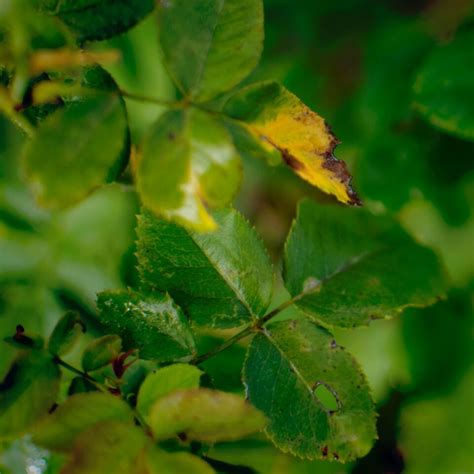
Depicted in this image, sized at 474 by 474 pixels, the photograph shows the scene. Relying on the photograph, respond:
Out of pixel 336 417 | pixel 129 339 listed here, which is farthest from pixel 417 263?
pixel 129 339

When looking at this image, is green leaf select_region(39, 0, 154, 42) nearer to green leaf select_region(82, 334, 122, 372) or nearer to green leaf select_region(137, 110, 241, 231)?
green leaf select_region(137, 110, 241, 231)

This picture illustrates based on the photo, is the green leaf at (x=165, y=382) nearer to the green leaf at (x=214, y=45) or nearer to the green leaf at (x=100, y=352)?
the green leaf at (x=100, y=352)

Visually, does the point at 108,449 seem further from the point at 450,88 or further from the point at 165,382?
the point at 450,88

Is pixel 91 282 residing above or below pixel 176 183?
below

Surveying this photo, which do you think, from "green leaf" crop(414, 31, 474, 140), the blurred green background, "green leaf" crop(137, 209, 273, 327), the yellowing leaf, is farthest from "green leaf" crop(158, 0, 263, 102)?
"green leaf" crop(414, 31, 474, 140)

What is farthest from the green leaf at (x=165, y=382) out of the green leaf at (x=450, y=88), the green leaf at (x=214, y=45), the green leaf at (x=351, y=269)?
the green leaf at (x=450, y=88)

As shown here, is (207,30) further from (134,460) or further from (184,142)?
(134,460)
